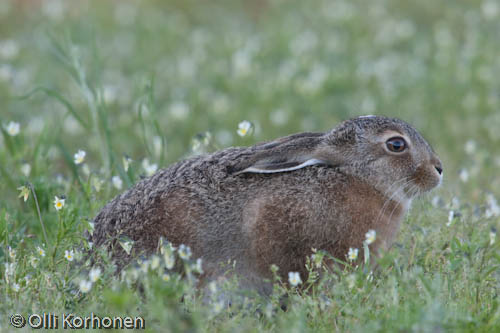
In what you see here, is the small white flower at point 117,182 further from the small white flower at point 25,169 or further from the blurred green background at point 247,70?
the small white flower at point 25,169

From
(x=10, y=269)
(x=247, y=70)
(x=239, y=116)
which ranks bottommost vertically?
(x=10, y=269)

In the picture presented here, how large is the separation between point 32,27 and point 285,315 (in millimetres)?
11254

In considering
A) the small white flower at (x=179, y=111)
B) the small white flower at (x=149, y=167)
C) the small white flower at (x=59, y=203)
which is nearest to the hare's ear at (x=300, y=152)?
the small white flower at (x=59, y=203)

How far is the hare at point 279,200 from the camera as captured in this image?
4887mm

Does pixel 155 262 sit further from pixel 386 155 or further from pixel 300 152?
pixel 386 155

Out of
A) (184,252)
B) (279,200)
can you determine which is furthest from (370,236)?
(184,252)

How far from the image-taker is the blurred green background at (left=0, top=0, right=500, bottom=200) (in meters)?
9.73

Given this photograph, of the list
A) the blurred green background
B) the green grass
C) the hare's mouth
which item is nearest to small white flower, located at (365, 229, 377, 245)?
the green grass

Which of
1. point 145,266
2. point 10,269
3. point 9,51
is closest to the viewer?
point 145,266

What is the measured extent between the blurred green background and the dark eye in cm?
198

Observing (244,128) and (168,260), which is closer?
(168,260)

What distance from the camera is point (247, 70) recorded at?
37.7 feet

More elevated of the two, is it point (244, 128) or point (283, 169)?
point (244, 128)

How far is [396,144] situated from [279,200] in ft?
3.17
